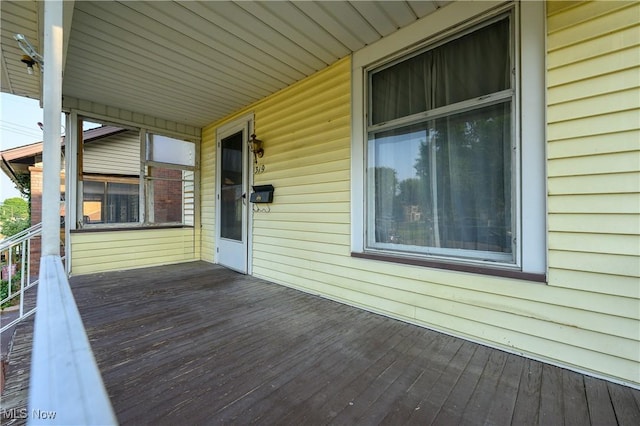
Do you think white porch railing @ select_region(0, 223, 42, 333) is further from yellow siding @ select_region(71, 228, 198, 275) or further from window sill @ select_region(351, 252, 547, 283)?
window sill @ select_region(351, 252, 547, 283)

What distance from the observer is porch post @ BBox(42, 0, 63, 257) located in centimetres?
156

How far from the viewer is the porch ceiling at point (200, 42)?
2.25 meters

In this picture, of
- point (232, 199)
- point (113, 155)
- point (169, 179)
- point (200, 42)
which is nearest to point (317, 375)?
point (200, 42)

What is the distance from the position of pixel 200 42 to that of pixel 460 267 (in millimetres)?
3117

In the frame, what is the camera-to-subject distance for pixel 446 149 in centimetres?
232

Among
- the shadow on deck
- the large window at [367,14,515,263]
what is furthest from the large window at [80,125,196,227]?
the large window at [367,14,515,263]

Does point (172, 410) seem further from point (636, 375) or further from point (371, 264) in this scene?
point (636, 375)

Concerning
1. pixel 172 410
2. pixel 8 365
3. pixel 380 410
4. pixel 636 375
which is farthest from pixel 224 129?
pixel 636 375

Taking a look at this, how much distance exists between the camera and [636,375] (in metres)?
1.58

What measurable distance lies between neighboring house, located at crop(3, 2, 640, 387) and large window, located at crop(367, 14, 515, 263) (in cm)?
1

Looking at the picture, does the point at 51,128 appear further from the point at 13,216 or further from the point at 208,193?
the point at 13,216

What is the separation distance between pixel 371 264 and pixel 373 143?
48.3 inches

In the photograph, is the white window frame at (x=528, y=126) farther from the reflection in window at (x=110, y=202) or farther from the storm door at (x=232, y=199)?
the reflection in window at (x=110, y=202)

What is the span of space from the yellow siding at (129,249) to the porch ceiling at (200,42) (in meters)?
2.08
